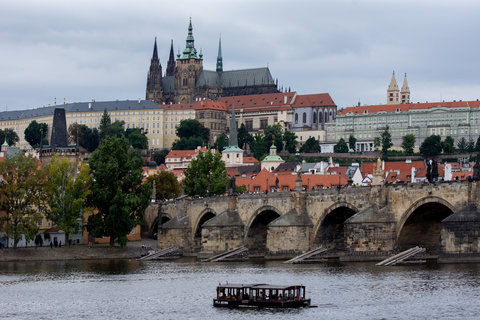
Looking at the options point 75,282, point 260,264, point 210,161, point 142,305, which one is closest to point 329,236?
point 260,264

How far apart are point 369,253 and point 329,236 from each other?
385 inches

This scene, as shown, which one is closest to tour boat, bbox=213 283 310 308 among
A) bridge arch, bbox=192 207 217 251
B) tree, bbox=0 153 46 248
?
tree, bbox=0 153 46 248

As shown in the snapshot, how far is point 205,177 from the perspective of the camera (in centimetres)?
12244

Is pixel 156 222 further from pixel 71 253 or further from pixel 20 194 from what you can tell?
pixel 20 194

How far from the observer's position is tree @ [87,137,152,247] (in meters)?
98.9

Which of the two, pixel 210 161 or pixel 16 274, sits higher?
pixel 210 161

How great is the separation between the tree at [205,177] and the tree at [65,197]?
834 inches

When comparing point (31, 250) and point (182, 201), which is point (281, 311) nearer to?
point (31, 250)

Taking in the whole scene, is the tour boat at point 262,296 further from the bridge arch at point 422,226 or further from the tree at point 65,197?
the tree at point 65,197

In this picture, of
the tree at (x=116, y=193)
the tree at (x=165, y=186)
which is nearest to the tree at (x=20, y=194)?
the tree at (x=116, y=193)

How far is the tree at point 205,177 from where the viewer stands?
119312 millimetres

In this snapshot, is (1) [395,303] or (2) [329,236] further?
(2) [329,236]

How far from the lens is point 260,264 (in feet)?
274

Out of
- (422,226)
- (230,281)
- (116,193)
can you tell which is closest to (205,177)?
(116,193)
